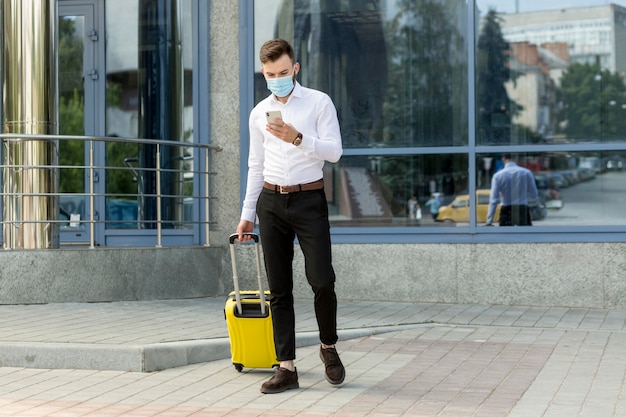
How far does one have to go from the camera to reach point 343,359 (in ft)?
23.8

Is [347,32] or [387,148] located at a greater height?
[347,32]

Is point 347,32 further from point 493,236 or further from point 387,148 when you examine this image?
point 493,236

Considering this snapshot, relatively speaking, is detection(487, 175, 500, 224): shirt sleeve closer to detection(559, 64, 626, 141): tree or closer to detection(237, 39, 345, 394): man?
detection(559, 64, 626, 141): tree

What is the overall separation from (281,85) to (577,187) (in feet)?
16.4

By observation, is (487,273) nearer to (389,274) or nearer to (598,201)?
(389,274)

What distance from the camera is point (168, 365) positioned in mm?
7008

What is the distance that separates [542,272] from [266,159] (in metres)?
4.65

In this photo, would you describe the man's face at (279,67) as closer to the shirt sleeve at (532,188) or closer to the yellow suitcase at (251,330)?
the yellow suitcase at (251,330)

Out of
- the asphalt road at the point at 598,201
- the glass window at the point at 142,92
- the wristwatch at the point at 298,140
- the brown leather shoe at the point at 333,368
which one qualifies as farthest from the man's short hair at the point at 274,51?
the glass window at the point at 142,92

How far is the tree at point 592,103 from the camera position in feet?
33.3

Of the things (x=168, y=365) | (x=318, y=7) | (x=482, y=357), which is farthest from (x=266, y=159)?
(x=318, y=7)

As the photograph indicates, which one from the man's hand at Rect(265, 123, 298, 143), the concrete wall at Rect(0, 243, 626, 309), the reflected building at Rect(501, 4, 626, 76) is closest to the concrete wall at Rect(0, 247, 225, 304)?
the concrete wall at Rect(0, 243, 626, 309)

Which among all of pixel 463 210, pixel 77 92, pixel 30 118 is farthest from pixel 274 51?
pixel 77 92

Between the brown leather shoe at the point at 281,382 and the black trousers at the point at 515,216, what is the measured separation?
15.2ft
